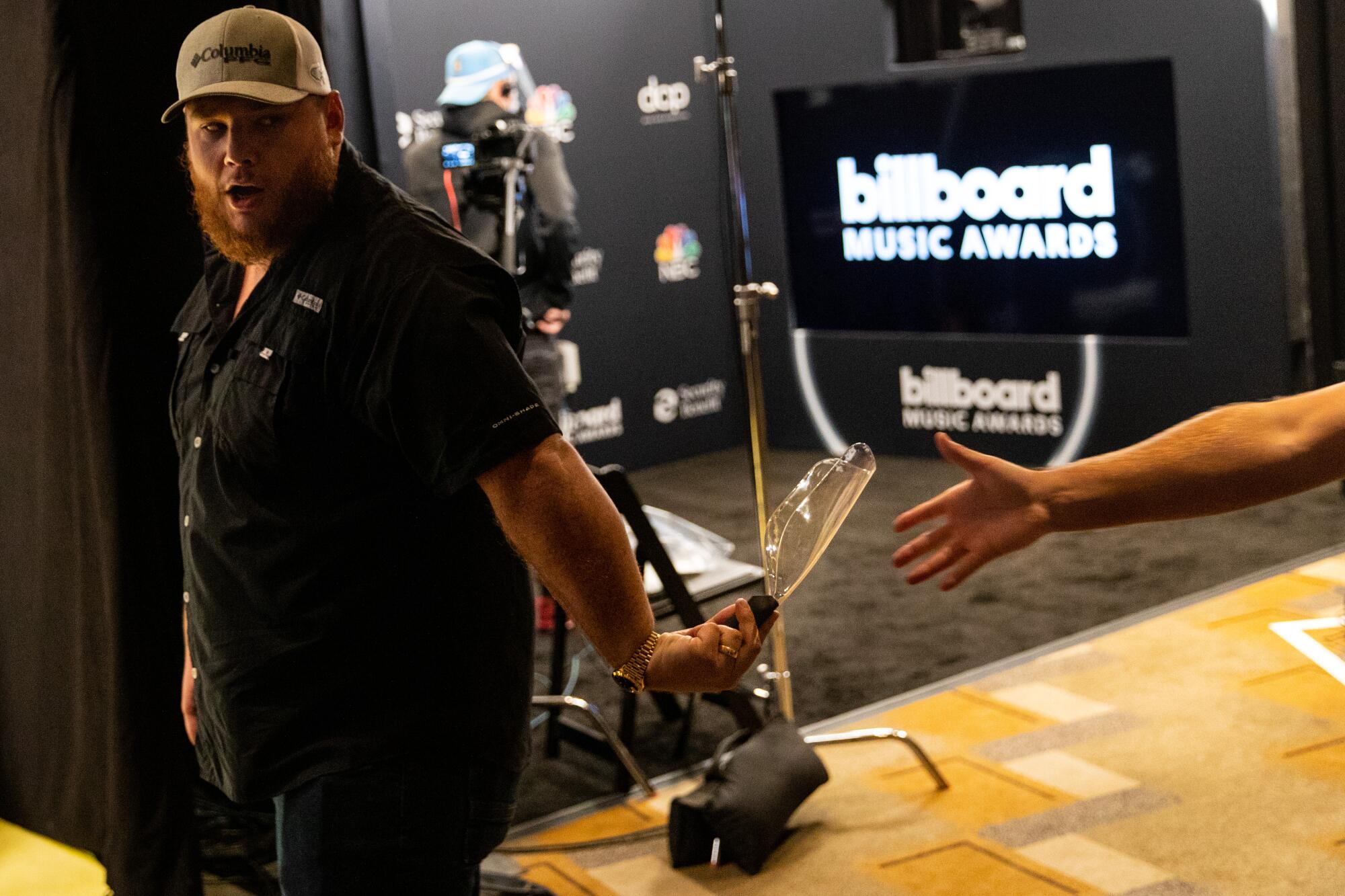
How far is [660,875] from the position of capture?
3109 mm

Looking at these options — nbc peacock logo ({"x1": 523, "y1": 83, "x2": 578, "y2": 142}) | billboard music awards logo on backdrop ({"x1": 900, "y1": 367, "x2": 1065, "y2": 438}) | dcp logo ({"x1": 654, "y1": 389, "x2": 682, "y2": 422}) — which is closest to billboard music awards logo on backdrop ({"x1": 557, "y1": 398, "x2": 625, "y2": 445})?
dcp logo ({"x1": 654, "y1": 389, "x2": 682, "y2": 422})

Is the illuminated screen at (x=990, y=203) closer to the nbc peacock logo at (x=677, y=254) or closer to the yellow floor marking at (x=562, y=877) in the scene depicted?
the nbc peacock logo at (x=677, y=254)

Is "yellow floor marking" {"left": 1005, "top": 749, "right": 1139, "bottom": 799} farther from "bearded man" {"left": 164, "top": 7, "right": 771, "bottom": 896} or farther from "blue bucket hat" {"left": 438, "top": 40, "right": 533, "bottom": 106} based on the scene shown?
"blue bucket hat" {"left": 438, "top": 40, "right": 533, "bottom": 106}

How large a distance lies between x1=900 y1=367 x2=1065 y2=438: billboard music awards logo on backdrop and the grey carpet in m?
0.61

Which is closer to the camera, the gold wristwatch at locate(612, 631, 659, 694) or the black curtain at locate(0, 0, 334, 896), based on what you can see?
the gold wristwatch at locate(612, 631, 659, 694)

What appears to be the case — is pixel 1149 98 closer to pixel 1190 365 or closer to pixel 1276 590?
pixel 1190 365

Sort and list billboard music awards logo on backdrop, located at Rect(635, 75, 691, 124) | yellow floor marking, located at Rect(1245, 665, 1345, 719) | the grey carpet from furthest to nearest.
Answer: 1. billboard music awards logo on backdrop, located at Rect(635, 75, 691, 124)
2. the grey carpet
3. yellow floor marking, located at Rect(1245, 665, 1345, 719)

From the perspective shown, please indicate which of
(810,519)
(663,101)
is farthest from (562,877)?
(663,101)

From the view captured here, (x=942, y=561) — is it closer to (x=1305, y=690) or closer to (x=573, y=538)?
(x=573, y=538)

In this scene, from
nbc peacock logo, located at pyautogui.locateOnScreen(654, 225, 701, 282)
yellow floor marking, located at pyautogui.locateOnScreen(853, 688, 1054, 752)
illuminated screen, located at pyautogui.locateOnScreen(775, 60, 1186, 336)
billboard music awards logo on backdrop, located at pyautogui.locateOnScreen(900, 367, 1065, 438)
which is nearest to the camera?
yellow floor marking, located at pyautogui.locateOnScreen(853, 688, 1054, 752)

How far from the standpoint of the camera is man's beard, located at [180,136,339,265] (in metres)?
1.72

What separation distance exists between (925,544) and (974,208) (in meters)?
5.10

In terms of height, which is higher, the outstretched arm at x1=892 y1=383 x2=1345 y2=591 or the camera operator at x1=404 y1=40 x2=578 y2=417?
the camera operator at x1=404 y1=40 x2=578 y2=417

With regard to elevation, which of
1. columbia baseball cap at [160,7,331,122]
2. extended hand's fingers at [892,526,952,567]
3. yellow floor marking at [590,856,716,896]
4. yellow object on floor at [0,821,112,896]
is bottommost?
yellow floor marking at [590,856,716,896]
